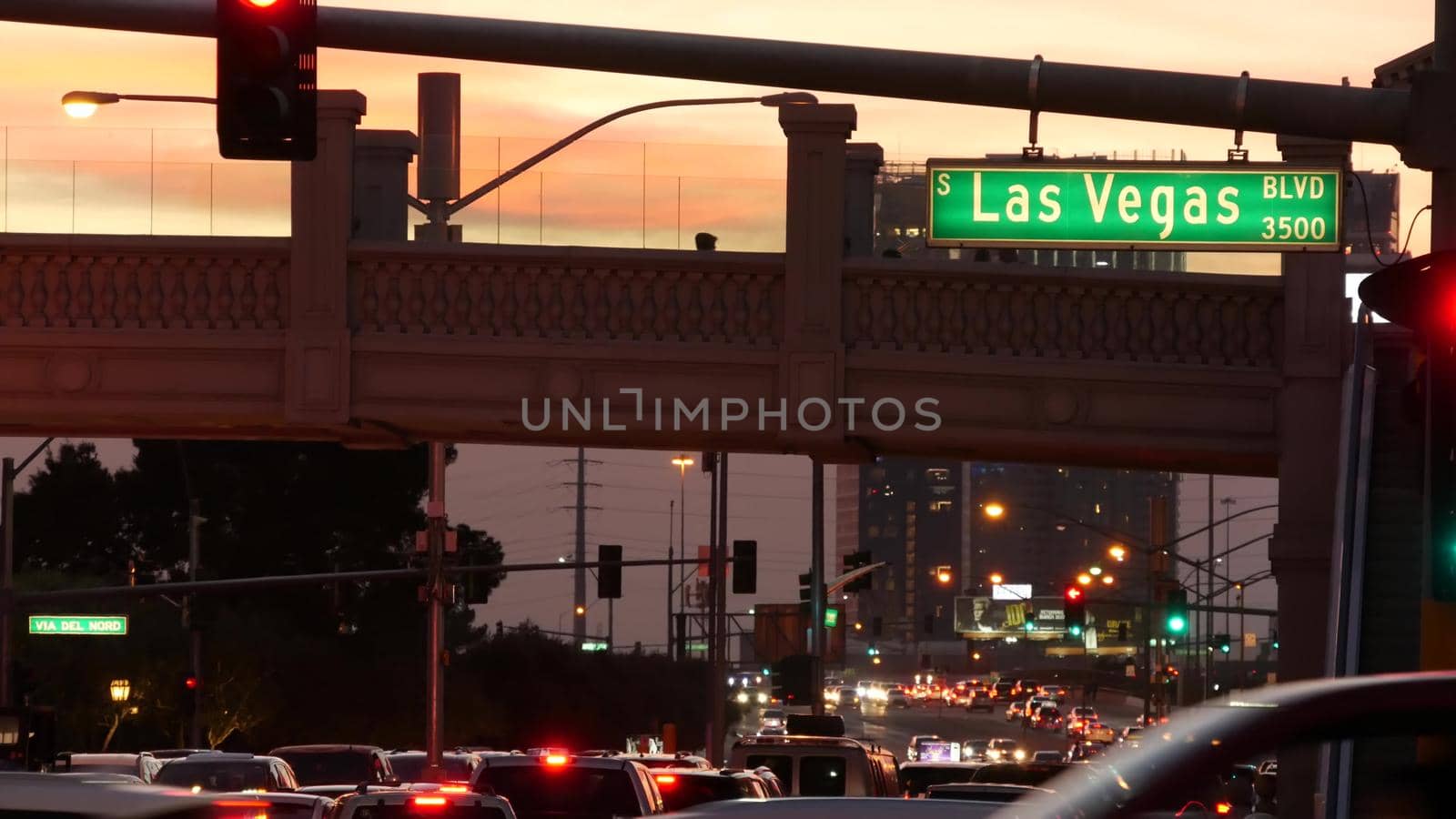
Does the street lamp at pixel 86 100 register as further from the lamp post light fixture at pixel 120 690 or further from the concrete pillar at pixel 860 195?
the lamp post light fixture at pixel 120 690

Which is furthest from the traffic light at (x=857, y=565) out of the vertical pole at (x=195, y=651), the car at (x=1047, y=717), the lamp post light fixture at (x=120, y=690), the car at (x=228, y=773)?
the car at (x=1047, y=717)

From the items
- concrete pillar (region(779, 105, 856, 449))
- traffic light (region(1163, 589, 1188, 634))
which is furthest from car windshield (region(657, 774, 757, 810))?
traffic light (region(1163, 589, 1188, 634))

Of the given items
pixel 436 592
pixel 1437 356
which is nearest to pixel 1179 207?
pixel 1437 356

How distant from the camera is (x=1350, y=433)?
25797 mm

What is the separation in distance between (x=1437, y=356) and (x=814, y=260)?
15351mm

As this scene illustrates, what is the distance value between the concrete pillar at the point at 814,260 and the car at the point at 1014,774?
5205mm

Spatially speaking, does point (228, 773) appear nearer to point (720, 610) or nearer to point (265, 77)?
point (265, 77)

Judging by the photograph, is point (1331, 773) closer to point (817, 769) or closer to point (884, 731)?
point (817, 769)

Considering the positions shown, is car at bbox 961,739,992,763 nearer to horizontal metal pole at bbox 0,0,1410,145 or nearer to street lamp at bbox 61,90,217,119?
street lamp at bbox 61,90,217,119

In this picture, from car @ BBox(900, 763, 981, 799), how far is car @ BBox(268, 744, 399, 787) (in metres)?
6.92

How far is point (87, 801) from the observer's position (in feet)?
22.2

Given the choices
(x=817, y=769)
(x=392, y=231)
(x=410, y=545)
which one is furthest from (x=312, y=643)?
(x=817, y=769)

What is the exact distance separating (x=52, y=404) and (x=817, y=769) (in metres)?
10.6

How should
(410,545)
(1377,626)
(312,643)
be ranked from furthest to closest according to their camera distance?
(410,545) → (312,643) → (1377,626)
